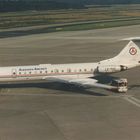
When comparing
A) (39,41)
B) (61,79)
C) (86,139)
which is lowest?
(86,139)

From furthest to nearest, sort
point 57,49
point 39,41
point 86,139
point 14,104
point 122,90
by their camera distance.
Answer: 1. point 39,41
2. point 57,49
3. point 122,90
4. point 14,104
5. point 86,139

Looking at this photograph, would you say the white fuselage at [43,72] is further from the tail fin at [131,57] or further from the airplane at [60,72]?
the tail fin at [131,57]

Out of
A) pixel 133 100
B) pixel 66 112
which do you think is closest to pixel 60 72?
pixel 133 100

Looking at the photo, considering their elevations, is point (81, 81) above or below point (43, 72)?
below

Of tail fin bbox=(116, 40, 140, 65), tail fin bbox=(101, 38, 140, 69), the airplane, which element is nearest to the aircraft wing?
the airplane

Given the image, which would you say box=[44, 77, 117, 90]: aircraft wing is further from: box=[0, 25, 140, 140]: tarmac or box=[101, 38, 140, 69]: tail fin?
box=[101, 38, 140, 69]: tail fin

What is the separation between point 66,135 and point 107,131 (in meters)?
3.00

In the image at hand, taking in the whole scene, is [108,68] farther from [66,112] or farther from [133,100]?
[66,112]

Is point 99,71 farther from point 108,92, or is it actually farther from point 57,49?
point 57,49

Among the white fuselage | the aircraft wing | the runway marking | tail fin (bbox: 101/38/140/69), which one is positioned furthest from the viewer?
tail fin (bbox: 101/38/140/69)

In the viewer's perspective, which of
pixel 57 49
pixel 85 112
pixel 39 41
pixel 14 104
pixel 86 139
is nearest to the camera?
pixel 86 139

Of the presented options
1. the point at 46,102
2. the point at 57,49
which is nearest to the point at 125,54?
the point at 46,102

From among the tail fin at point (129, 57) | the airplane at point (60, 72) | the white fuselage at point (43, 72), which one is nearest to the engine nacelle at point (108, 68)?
the airplane at point (60, 72)

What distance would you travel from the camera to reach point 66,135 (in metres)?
31.2
